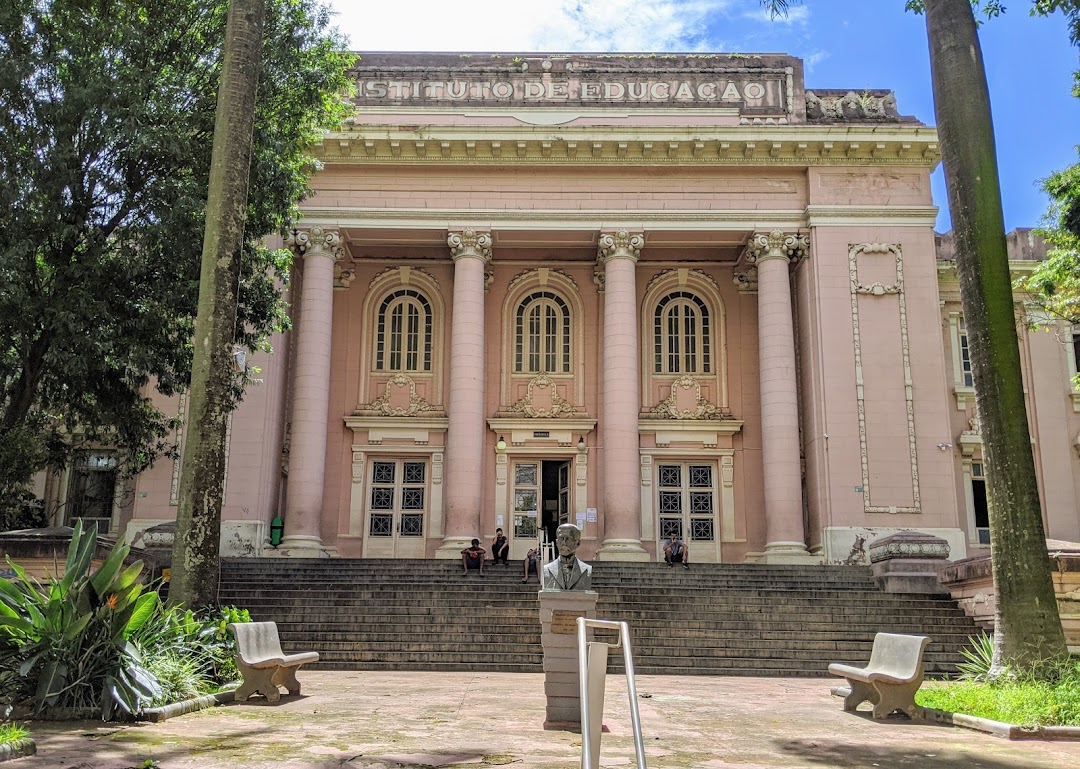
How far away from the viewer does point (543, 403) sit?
26.2 meters

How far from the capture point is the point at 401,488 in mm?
25812

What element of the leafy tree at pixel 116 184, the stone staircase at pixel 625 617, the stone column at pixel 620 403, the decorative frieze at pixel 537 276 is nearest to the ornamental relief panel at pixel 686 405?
the stone column at pixel 620 403

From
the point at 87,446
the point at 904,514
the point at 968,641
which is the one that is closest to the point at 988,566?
the point at 968,641

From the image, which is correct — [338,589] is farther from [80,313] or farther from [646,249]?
[646,249]

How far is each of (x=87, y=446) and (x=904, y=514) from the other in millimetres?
18934

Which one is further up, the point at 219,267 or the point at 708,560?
the point at 219,267

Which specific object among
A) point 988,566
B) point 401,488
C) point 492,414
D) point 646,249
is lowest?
point 988,566

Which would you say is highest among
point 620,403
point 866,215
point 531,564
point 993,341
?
point 866,215

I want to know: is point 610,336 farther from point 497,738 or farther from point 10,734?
point 10,734

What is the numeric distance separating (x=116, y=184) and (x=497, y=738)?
11828mm

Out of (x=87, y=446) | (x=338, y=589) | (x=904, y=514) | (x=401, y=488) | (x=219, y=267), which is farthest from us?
(x=401, y=488)

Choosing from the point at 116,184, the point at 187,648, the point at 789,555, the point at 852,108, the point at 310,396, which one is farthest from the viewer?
the point at 852,108

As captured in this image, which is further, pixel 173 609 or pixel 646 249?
pixel 646 249

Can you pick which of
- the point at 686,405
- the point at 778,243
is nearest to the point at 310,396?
the point at 686,405
